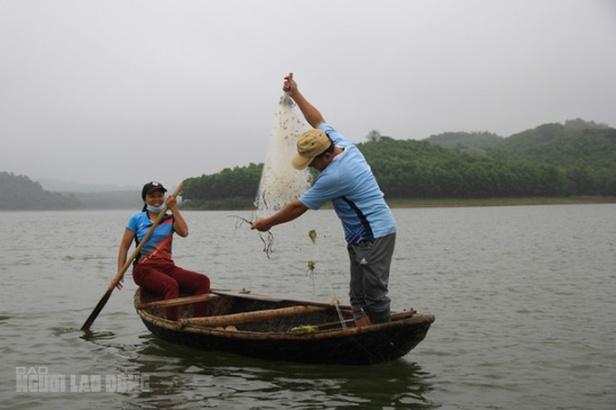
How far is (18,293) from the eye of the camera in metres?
16.7

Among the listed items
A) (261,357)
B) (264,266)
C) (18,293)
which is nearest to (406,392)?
(261,357)

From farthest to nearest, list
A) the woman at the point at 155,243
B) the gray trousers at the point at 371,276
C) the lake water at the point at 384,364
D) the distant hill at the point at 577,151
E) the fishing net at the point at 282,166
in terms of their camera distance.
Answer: the distant hill at the point at 577,151 < the woman at the point at 155,243 < the fishing net at the point at 282,166 < the lake water at the point at 384,364 < the gray trousers at the point at 371,276

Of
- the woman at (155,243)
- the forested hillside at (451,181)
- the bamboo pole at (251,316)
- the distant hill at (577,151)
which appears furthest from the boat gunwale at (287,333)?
the distant hill at (577,151)

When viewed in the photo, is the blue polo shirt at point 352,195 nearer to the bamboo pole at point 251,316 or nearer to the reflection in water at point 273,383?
the reflection in water at point 273,383

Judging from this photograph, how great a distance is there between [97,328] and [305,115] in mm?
6129

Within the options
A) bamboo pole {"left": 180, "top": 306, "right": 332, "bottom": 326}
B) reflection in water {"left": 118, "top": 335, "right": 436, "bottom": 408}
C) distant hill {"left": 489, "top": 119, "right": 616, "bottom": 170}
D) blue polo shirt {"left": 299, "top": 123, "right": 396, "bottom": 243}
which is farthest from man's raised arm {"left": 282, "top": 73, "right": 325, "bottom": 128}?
distant hill {"left": 489, "top": 119, "right": 616, "bottom": 170}

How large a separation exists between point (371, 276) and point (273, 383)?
1.86 m

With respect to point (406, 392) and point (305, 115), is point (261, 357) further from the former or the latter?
point (305, 115)

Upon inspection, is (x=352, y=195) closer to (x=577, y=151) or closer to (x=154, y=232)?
(x=154, y=232)

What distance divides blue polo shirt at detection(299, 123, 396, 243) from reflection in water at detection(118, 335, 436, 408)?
178 cm

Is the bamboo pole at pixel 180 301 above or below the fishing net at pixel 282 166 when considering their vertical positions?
below

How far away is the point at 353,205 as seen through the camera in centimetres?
753

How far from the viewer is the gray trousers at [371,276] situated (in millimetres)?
7559

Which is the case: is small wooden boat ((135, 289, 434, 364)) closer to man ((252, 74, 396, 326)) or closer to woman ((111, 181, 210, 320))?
woman ((111, 181, 210, 320))
